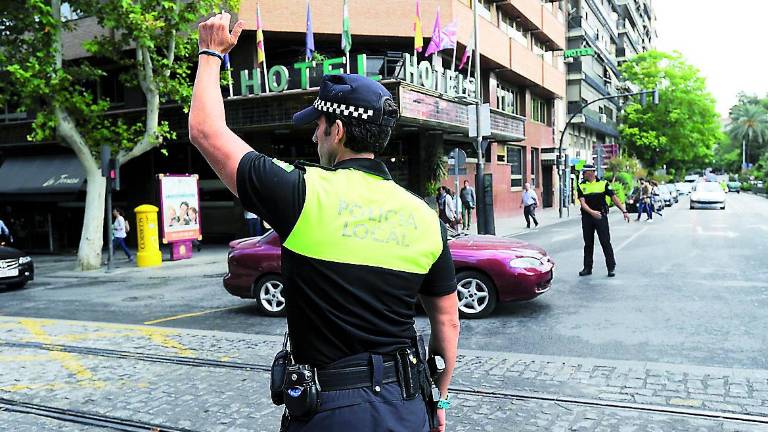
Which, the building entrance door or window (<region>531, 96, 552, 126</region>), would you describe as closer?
window (<region>531, 96, 552, 126</region>)

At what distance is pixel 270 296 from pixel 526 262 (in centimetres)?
342

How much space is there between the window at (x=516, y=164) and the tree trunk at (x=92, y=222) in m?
22.2

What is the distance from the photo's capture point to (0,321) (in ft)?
30.0

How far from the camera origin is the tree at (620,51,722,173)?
187 feet

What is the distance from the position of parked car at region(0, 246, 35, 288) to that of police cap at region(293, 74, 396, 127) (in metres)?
13.0

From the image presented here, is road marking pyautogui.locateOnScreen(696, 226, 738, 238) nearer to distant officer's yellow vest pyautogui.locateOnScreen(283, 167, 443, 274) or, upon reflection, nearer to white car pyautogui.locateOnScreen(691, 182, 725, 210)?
white car pyautogui.locateOnScreen(691, 182, 725, 210)

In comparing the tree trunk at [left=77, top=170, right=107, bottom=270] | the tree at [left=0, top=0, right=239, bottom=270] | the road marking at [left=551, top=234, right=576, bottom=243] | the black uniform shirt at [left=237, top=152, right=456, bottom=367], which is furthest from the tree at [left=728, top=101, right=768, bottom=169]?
the black uniform shirt at [left=237, top=152, right=456, bottom=367]

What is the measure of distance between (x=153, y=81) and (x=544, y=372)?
13437mm

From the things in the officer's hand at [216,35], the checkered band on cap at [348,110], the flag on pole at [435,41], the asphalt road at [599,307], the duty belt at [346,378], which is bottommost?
the asphalt road at [599,307]

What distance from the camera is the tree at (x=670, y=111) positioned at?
57141 millimetres

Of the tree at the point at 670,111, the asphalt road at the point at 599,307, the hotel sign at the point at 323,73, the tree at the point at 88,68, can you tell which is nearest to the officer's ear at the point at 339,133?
the asphalt road at the point at 599,307

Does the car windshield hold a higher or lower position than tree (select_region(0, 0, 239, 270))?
lower

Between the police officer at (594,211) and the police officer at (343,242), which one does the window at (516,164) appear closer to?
the police officer at (594,211)

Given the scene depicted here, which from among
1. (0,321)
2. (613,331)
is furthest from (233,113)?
(613,331)
